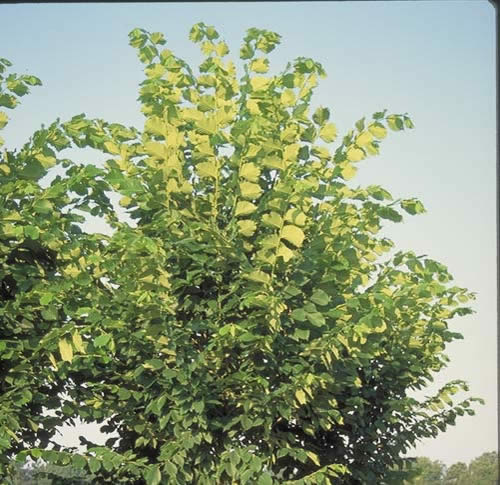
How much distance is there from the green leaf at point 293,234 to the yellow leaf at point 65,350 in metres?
2.34

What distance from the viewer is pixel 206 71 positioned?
9.29 meters

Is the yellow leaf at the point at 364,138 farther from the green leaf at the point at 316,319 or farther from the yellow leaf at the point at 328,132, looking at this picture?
the green leaf at the point at 316,319

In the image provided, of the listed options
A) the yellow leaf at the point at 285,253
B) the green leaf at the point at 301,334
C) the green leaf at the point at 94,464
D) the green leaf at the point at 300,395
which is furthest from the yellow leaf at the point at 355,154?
the green leaf at the point at 94,464

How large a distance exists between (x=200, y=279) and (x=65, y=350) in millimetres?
1519

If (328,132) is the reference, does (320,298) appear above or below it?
below

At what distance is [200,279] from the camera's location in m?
8.79

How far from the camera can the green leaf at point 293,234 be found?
811 cm

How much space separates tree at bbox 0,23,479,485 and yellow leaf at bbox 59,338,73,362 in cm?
1

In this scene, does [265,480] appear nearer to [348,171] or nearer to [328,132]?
[348,171]

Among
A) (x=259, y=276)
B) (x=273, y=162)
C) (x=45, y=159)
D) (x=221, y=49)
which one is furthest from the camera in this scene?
(x=221, y=49)

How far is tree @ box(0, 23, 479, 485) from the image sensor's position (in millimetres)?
8406

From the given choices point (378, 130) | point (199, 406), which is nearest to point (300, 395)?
point (199, 406)

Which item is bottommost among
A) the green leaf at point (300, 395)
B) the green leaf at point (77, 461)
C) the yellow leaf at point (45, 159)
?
the green leaf at point (77, 461)

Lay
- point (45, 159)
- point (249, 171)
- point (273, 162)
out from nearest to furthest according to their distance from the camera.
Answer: point (273, 162) < point (249, 171) < point (45, 159)
